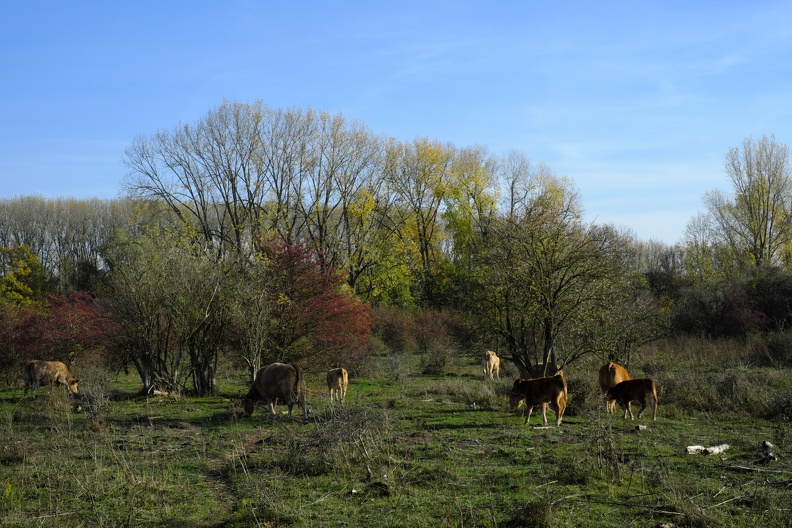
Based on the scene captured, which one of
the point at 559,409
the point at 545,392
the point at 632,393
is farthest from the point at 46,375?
the point at 632,393

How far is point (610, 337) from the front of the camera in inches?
784

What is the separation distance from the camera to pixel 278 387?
698 inches

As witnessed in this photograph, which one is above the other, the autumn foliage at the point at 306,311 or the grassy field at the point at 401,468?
the autumn foliage at the point at 306,311

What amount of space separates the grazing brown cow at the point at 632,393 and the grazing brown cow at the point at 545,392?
170 cm

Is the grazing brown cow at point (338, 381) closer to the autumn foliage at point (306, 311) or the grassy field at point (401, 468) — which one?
the grassy field at point (401, 468)

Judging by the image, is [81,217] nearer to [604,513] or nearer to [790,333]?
[790,333]

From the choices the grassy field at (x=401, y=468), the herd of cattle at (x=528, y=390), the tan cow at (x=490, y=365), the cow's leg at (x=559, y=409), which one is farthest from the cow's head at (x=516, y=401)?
the tan cow at (x=490, y=365)

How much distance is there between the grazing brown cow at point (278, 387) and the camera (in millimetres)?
17562

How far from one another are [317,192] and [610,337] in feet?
117

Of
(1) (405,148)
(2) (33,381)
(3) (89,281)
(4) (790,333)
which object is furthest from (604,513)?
(3) (89,281)

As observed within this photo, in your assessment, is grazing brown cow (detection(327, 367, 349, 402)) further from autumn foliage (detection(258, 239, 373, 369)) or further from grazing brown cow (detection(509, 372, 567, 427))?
grazing brown cow (detection(509, 372, 567, 427))

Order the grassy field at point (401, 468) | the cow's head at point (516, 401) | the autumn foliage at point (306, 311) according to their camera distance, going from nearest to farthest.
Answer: the grassy field at point (401, 468), the cow's head at point (516, 401), the autumn foliage at point (306, 311)

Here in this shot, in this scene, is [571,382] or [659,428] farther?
[571,382]

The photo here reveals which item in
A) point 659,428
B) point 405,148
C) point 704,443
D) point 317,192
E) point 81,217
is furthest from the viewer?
point 81,217
